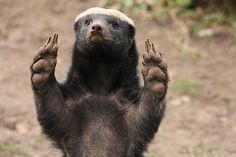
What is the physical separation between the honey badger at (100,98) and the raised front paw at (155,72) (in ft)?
0.23

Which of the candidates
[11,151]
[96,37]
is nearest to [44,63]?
[96,37]

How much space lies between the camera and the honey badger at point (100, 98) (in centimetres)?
562

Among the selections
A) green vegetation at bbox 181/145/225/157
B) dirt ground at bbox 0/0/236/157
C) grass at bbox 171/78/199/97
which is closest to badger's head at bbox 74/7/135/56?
dirt ground at bbox 0/0/236/157

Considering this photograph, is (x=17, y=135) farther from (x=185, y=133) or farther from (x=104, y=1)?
(x=104, y=1)

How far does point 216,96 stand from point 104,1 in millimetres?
2917

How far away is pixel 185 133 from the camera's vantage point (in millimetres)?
8023

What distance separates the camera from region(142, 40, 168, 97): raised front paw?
542 centimetres

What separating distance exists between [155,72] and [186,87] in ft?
11.8

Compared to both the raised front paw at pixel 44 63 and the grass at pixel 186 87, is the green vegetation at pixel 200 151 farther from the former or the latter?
the raised front paw at pixel 44 63

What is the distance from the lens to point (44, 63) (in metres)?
5.46

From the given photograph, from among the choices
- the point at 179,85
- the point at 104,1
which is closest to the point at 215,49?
the point at 179,85

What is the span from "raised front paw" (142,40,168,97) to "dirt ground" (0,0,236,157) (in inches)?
37.2

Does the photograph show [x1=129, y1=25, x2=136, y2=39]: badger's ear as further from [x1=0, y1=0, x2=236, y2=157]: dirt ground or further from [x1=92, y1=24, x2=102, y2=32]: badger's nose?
[x1=0, y1=0, x2=236, y2=157]: dirt ground

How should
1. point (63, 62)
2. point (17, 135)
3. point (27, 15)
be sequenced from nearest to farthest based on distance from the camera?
1. point (17, 135)
2. point (63, 62)
3. point (27, 15)
